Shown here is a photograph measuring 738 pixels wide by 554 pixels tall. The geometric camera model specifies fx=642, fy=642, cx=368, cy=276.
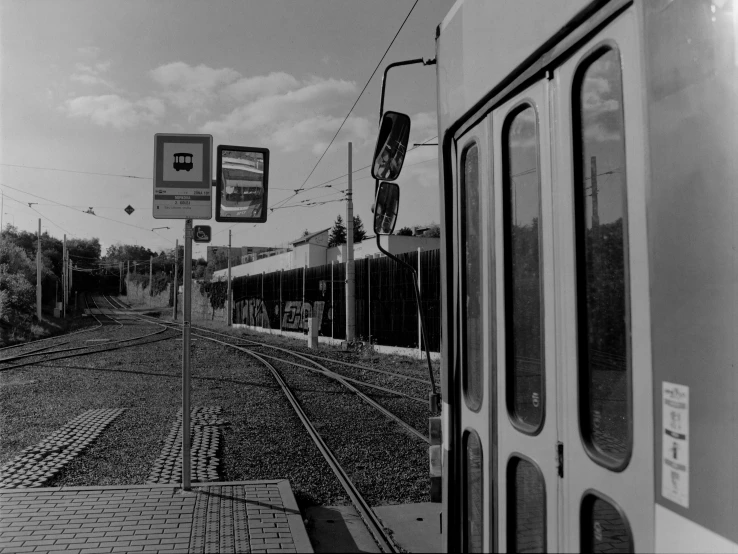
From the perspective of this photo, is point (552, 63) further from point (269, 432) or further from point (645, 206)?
point (269, 432)

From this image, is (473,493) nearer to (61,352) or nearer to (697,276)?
(697,276)

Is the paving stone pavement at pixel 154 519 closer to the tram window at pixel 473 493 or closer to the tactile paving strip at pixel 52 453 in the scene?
the tactile paving strip at pixel 52 453

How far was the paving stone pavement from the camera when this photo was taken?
14.4ft

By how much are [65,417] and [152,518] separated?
5287mm

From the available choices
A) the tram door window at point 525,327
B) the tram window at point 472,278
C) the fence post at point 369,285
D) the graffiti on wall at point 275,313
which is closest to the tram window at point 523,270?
the tram door window at point 525,327

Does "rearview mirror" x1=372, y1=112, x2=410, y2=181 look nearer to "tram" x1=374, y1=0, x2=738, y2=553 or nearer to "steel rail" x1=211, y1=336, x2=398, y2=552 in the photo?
"tram" x1=374, y1=0, x2=738, y2=553

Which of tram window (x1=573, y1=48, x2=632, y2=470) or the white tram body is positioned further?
tram window (x1=573, y1=48, x2=632, y2=470)

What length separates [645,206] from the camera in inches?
61.2

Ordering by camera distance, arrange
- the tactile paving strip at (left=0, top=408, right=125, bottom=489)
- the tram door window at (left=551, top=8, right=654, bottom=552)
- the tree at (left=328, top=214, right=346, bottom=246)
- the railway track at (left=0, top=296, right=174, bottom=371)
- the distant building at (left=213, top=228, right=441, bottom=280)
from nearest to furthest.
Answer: the tram door window at (left=551, top=8, right=654, bottom=552) → the tactile paving strip at (left=0, top=408, right=125, bottom=489) → the railway track at (left=0, top=296, right=174, bottom=371) → the distant building at (left=213, top=228, right=441, bottom=280) → the tree at (left=328, top=214, right=346, bottom=246)

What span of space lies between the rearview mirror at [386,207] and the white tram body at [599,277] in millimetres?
581

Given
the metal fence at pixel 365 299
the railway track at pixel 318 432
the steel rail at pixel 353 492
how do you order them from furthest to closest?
the metal fence at pixel 365 299
the railway track at pixel 318 432
the steel rail at pixel 353 492

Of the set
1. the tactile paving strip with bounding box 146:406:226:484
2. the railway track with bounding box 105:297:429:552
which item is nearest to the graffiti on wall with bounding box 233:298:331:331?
the railway track with bounding box 105:297:429:552

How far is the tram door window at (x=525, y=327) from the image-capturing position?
196cm

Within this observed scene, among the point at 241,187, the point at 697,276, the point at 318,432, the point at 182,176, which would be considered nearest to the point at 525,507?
the point at 697,276
